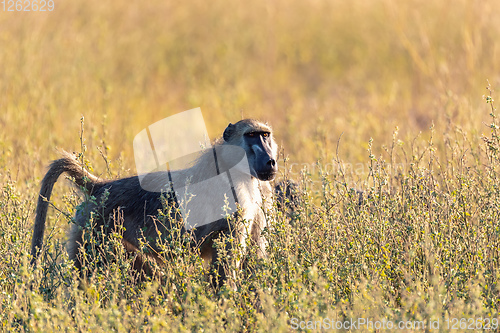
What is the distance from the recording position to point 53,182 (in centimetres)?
435

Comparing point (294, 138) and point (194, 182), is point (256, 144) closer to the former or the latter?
point (194, 182)

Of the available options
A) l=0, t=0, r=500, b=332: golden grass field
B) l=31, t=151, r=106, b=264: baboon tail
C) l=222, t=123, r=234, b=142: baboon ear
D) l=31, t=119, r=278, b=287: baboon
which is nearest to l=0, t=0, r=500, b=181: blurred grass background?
l=0, t=0, r=500, b=332: golden grass field

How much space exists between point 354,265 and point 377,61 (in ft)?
39.2

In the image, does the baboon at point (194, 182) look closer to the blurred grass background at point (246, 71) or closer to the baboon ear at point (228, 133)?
the baboon ear at point (228, 133)

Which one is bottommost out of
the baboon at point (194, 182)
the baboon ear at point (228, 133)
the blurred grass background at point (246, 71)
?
the baboon at point (194, 182)

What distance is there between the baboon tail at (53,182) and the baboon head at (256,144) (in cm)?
105

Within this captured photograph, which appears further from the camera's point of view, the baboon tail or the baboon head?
the baboon tail

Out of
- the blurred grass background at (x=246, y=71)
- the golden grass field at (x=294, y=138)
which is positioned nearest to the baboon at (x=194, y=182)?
the golden grass field at (x=294, y=138)

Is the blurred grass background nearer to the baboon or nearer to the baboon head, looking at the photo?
the baboon head

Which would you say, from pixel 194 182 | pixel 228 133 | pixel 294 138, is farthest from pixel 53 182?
pixel 294 138

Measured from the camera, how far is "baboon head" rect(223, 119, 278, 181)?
4082 mm

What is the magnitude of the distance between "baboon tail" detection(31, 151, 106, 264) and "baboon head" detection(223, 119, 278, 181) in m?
1.05

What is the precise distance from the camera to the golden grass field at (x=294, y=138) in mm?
3209

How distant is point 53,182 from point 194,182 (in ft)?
3.34
